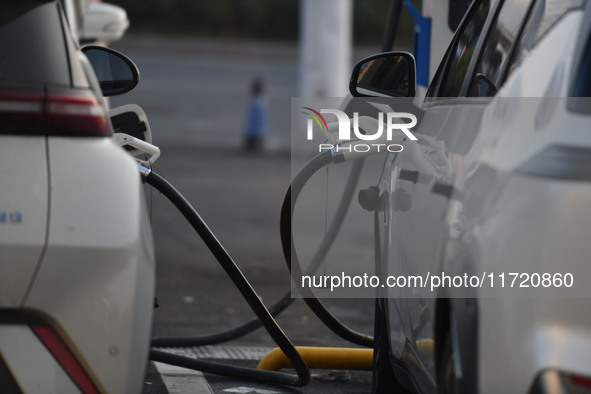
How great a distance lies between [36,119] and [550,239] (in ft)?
4.71

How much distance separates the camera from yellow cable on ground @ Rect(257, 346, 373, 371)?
512cm

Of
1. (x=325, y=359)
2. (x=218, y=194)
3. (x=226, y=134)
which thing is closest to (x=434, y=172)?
(x=325, y=359)

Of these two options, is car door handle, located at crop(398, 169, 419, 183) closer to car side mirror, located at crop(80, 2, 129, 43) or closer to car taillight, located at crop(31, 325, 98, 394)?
car taillight, located at crop(31, 325, 98, 394)

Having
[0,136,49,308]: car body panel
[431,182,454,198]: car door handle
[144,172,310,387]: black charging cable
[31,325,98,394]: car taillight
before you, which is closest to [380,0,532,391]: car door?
[431,182,454,198]: car door handle

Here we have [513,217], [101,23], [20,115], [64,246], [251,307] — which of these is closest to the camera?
[513,217]

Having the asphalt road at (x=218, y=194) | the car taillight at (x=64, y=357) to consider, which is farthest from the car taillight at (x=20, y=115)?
the asphalt road at (x=218, y=194)

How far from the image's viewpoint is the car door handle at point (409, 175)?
3.69m

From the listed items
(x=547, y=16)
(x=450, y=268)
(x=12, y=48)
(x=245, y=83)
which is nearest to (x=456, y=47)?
(x=547, y=16)

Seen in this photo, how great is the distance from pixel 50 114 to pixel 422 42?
3930 mm

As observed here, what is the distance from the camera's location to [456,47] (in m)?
4.23

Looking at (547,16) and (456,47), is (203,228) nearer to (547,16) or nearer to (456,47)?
(456,47)

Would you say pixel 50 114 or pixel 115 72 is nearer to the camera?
pixel 50 114

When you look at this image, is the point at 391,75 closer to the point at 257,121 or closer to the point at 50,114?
the point at 50,114

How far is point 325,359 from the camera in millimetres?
5172
